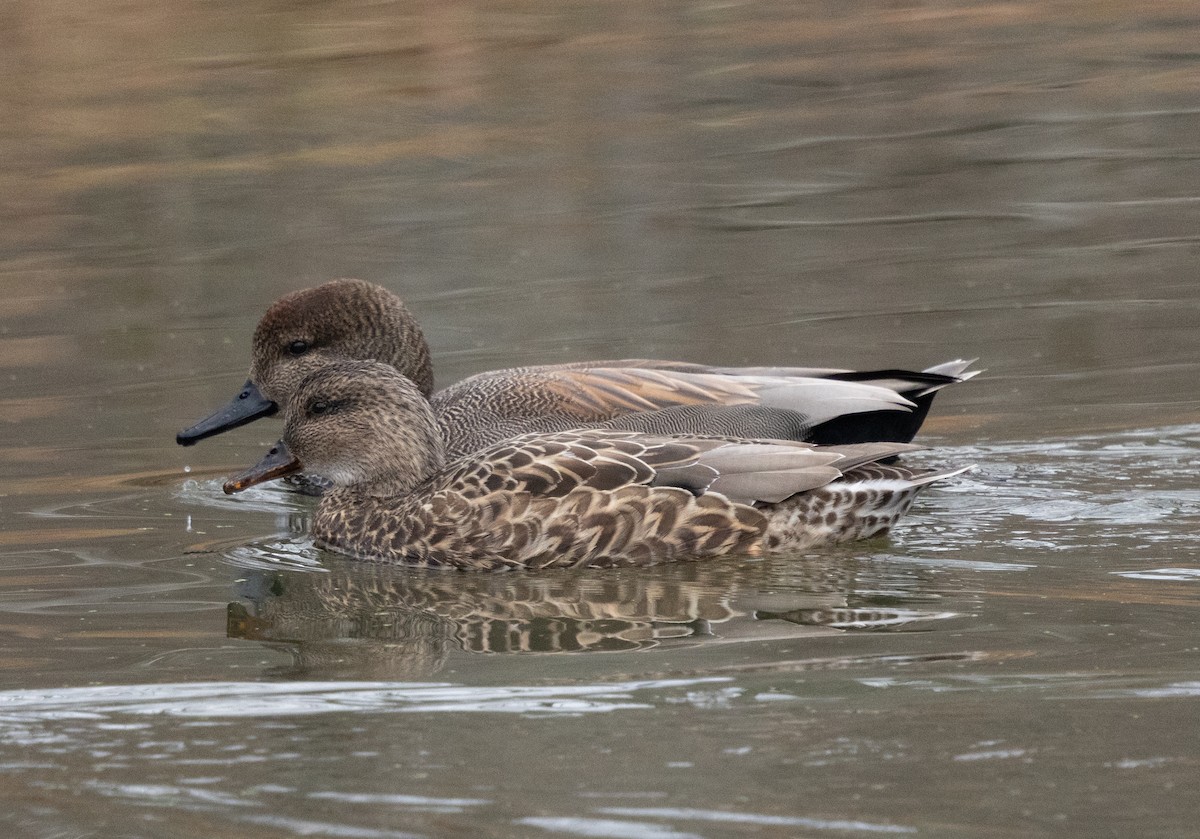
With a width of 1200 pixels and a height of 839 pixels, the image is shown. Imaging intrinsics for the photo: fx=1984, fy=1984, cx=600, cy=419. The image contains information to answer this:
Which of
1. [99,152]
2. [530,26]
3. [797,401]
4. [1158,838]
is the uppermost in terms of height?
[530,26]

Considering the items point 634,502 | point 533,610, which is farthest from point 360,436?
point 533,610

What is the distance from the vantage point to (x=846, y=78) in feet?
56.1

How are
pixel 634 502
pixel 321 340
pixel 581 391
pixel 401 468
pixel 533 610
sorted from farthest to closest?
1. pixel 321 340
2. pixel 581 391
3. pixel 401 468
4. pixel 634 502
5. pixel 533 610

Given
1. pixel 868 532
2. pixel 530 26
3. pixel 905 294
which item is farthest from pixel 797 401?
pixel 530 26

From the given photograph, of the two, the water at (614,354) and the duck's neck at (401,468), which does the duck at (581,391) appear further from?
the duck's neck at (401,468)

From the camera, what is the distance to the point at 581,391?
7867 mm

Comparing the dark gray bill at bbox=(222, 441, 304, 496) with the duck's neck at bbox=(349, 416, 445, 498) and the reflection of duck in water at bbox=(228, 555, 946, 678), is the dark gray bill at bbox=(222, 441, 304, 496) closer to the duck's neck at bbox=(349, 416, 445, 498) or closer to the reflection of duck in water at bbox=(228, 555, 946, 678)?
the duck's neck at bbox=(349, 416, 445, 498)

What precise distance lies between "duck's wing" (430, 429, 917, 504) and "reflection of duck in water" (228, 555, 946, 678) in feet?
0.89

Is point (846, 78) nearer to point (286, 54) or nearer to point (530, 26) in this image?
point (530, 26)

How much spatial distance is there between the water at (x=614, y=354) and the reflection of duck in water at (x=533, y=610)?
0.03m

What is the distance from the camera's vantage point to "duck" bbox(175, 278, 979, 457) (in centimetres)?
758

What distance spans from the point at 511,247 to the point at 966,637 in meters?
7.28

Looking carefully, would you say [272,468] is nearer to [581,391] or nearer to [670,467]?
[581,391]

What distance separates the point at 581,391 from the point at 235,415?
151cm
